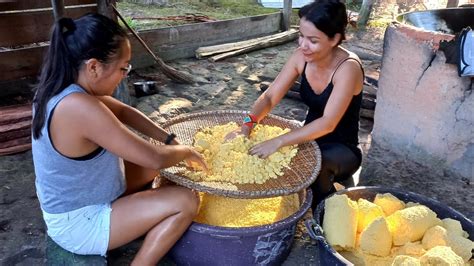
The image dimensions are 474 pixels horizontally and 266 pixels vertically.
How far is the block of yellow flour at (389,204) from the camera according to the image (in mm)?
2262

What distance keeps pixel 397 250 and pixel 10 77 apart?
4.07 metres

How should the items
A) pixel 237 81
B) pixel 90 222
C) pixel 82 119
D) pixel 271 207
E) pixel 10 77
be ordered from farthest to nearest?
pixel 237 81, pixel 10 77, pixel 271 207, pixel 90 222, pixel 82 119

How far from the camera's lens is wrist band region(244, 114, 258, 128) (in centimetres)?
251

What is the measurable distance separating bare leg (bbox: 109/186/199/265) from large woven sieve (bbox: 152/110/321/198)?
0.10m

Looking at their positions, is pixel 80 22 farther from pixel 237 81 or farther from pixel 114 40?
pixel 237 81

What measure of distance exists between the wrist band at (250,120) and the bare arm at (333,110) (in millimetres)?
239

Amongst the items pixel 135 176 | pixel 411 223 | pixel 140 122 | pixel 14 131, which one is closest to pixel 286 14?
pixel 14 131

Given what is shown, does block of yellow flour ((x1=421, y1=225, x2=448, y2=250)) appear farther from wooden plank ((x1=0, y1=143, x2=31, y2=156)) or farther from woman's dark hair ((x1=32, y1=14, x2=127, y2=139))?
wooden plank ((x1=0, y1=143, x2=31, y2=156))

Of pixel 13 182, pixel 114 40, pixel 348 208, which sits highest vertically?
pixel 114 40

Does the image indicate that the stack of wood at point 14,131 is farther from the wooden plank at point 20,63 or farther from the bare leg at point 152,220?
the bare leg at point 152,220

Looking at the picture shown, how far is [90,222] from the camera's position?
78.7 inches

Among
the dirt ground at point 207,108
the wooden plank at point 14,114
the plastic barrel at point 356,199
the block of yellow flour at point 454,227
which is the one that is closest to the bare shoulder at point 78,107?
the dirt ground at point 207,108

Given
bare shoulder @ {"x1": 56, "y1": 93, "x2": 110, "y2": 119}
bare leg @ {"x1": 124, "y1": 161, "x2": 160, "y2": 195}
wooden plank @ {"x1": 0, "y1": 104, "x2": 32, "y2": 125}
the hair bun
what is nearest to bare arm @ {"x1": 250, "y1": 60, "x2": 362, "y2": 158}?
bare leg @ {"x1": 124, "y1": 161, "x2": 160, "y2": 195}

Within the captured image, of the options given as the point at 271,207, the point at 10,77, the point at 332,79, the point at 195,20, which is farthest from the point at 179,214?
the point at 195,20
